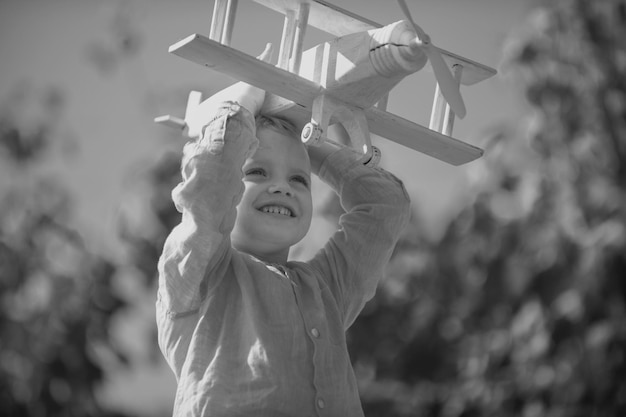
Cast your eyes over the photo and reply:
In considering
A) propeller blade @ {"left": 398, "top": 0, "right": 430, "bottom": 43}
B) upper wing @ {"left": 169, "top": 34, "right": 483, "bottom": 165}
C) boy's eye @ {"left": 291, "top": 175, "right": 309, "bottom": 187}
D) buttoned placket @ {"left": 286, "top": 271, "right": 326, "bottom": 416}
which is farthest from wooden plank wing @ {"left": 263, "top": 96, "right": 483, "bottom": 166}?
buttoned placket @ {"left": 286, "top": 271, "right": 326, "bottom": 416}

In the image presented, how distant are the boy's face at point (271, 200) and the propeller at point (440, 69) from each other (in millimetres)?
359

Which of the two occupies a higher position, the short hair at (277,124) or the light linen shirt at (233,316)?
the short hair at (277,124)

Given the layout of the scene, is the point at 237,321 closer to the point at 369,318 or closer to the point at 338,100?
the point at 338,100

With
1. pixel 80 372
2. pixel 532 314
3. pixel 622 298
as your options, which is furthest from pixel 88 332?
pixel 622 298

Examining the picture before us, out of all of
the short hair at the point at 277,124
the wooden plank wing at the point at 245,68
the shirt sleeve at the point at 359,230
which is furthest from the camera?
the shirt sleeve at the point at 359,230

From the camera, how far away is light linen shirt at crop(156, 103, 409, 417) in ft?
6.49

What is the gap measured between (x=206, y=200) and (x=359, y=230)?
0.49 m

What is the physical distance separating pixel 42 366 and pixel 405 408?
5.61 ft

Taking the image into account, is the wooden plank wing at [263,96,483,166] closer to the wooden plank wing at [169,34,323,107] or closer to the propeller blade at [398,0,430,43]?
the wooden plank wing at [169,34,323,107]

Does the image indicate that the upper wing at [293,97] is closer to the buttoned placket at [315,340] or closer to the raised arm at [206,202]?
the raised arm at [206,202]

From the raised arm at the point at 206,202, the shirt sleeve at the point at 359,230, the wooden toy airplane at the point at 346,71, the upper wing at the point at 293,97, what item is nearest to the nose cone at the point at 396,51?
the wooden toy airplane at the point at 346,71

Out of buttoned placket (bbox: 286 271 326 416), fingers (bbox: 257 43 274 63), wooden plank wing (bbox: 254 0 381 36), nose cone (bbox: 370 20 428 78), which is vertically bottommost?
buttoned placket (bbox: 286 271 326 416)

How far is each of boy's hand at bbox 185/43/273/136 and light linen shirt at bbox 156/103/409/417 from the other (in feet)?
0.51

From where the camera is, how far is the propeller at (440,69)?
1.97 meters
